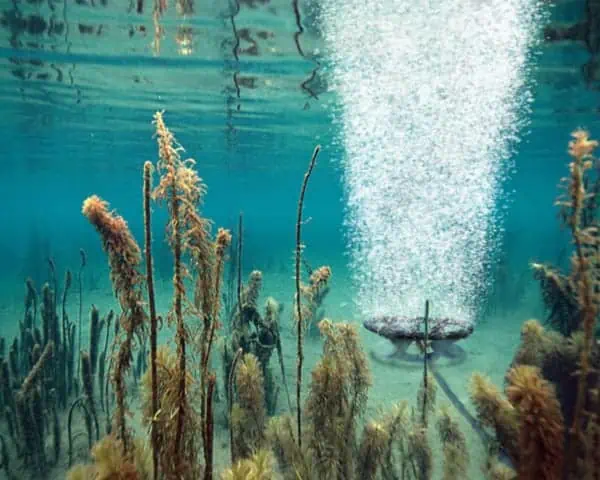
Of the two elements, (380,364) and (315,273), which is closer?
(315,273)

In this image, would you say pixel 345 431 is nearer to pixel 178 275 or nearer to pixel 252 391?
pixel 252 391

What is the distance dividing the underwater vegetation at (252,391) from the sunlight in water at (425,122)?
587 cm

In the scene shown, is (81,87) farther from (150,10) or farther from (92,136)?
(92,136)

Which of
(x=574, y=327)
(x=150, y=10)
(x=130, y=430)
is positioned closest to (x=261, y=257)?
(x=150, y=10)

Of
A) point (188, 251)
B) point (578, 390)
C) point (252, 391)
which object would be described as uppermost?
point (188, 251)

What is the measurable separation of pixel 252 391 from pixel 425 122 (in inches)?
624

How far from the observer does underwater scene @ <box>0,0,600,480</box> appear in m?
3.47

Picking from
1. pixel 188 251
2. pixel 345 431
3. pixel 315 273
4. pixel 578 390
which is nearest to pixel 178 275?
pixel 188 251

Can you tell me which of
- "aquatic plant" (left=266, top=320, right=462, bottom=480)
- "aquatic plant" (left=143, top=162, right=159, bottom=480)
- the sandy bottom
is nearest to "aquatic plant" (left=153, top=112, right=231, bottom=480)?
"aquatic plant" (left=143, top=162, right=159, bottom=480)

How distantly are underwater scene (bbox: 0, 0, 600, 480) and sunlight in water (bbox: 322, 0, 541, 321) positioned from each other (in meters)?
0.09

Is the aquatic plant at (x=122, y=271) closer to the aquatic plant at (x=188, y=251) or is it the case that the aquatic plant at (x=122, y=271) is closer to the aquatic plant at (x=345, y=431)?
the aquatic plant at (x=188, y=251)

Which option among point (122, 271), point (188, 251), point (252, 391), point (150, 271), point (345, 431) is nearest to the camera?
point (150, 271)

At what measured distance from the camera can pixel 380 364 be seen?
1128 cm

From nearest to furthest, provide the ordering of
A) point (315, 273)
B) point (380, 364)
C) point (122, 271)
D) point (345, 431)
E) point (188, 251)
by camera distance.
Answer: point (122, 271) → point (188, 251) → point (315, 273) → point (345, 431) → point (380, 364)
